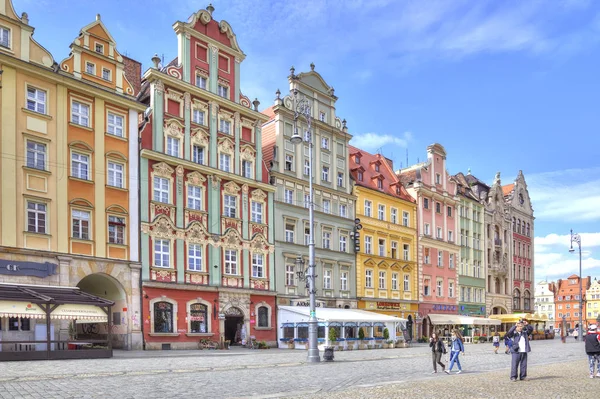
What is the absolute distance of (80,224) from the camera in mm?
32594

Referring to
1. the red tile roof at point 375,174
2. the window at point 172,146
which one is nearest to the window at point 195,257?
the window at point 172,146

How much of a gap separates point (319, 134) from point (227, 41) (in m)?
10.4

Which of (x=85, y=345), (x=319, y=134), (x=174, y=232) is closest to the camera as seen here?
(x=85, y=345)

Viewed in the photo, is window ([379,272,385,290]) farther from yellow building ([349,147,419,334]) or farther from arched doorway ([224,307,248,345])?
arched doorway ([224,307,248,345])

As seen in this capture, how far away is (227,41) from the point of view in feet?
139

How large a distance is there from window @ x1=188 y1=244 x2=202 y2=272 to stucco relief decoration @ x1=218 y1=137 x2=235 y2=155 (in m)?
6.26

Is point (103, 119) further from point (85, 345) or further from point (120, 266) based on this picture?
point (85, 345)

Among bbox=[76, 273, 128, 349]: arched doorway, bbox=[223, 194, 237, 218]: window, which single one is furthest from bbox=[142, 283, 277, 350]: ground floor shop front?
bbox=[223, 194, 237, 218]: window

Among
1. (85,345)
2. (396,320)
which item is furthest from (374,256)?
(85,345)

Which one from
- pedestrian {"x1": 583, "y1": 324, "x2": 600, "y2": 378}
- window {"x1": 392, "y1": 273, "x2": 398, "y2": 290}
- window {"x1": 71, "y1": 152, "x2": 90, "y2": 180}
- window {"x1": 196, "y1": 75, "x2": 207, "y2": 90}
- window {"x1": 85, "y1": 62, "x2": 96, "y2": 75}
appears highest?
window {"x1": 196, "y1": 75, "x2": 207, "y2": 90}

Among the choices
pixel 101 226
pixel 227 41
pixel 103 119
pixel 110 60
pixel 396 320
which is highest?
pixel 227 41

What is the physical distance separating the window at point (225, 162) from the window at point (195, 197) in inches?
90.8

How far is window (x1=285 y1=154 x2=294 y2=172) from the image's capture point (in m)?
45.8

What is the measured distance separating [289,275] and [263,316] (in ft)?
12.3
